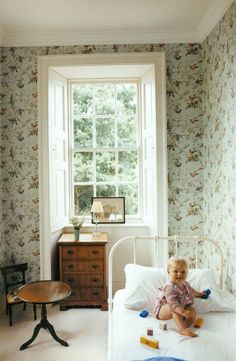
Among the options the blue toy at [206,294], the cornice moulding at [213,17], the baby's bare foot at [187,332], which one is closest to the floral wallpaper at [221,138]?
the cornice moulding at [213,17]

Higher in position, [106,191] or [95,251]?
[106,191]

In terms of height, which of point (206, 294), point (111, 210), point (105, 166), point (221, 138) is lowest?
point (206, 294)

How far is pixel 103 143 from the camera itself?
13.6 feet

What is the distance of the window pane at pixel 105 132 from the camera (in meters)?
4.14

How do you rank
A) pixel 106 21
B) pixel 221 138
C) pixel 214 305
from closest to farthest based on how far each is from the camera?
pixel 214 305
pixel 221 138
pixel 106 21

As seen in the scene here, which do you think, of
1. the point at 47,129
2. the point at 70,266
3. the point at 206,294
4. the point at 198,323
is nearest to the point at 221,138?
the point at 206,294

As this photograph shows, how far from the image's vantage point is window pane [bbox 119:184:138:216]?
13.5 feet

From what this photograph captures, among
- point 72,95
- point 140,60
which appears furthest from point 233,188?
point 72,95

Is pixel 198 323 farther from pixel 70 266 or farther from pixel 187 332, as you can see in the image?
pixel 70 266

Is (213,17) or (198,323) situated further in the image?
(213,17)

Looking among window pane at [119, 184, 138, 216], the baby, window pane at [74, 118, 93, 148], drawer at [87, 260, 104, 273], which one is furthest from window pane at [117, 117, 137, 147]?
the baby

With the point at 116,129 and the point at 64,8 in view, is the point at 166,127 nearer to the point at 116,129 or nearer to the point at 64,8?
the point at 116,129

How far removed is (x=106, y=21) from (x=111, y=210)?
203 centimetres

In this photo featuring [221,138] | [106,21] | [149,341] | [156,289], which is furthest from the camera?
[106,21]
